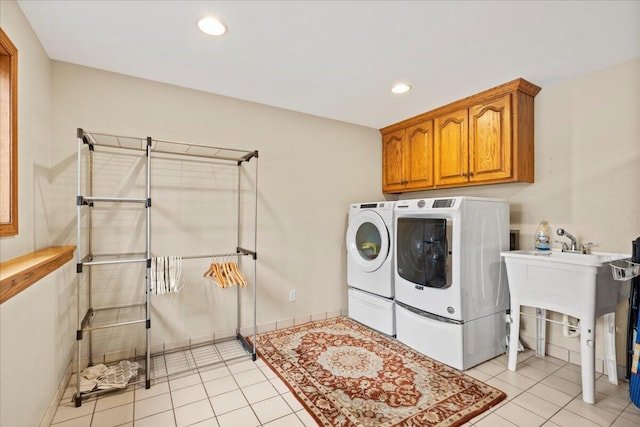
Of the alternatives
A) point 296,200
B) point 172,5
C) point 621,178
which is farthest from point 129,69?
point 621,178

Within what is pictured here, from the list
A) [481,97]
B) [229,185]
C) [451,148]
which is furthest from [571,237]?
[229,185]

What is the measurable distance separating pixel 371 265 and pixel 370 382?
1126 mm

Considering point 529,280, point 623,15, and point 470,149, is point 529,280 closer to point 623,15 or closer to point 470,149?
point 470,149

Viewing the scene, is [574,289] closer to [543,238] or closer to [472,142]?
[543,238]

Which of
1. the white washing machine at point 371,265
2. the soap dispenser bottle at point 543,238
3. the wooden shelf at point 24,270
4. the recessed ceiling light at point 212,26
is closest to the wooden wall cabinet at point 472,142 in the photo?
the soap dispenser bottle at point 543,238

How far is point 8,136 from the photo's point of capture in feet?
4.76

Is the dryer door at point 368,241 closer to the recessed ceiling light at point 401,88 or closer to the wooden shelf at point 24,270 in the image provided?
the recessed ceiling light at point 401,88

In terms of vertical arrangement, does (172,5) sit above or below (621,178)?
above

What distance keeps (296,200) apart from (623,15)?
2.62 metres

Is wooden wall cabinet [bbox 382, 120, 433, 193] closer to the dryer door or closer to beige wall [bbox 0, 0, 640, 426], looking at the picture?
beige wall [bbox 0, 0, 640, 426]

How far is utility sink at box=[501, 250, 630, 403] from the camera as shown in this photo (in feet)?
5.92

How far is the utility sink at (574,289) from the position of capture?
5.92 feet

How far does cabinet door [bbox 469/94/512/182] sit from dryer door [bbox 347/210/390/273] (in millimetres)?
964

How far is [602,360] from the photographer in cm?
219
